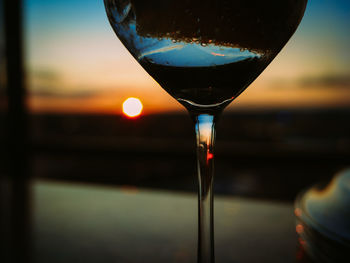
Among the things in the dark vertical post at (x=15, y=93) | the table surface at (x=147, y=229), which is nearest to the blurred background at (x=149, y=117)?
the dark vertical post at (x=15, y=93)

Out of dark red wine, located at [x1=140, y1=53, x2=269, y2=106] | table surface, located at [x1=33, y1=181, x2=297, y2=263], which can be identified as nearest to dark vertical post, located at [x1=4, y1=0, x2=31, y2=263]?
table surface, located at [x1=33, y1=181, x2=297, y2=263]

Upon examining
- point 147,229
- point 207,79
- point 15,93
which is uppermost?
point 15,93

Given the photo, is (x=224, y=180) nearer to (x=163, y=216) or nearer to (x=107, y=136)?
(x=107, y=136)

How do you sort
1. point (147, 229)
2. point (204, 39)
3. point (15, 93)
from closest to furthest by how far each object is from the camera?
point (204, 39), point (147, 229), point (15, 93)

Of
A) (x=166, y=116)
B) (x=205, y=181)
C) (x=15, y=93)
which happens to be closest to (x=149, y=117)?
(x=166, y=116)

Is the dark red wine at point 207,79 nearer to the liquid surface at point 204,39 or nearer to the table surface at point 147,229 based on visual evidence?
the liquid surface at point 204,39

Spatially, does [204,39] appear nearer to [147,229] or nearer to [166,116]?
[147,229]

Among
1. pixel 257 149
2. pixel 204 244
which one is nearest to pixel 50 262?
pixel 204 244
